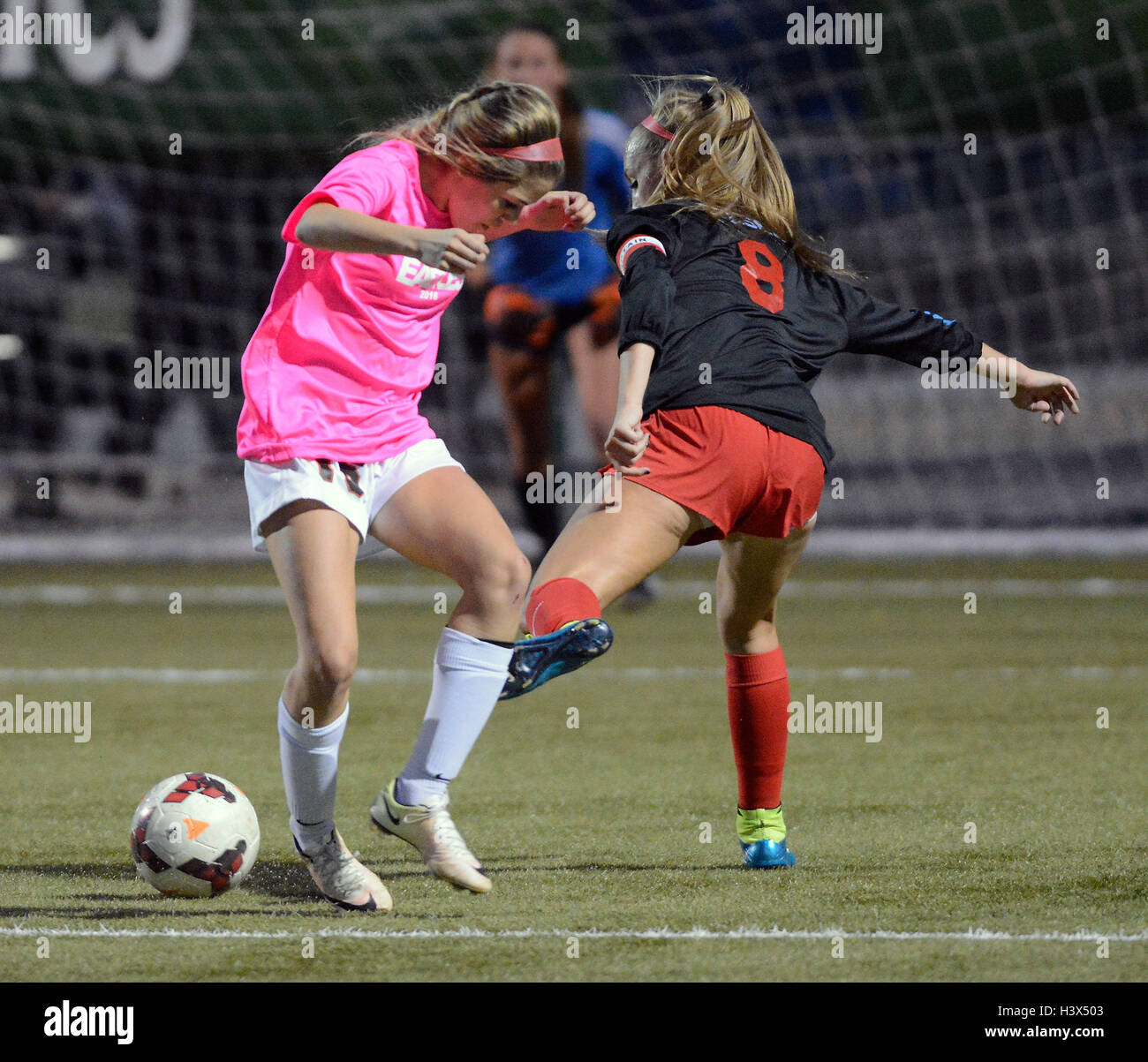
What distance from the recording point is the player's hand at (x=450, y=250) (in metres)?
3.34

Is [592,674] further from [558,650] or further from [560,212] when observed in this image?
[558,650]

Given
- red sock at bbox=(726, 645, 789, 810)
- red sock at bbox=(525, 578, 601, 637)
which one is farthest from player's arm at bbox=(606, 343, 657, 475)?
red sock at bbox=(726, 645, 789, 810)

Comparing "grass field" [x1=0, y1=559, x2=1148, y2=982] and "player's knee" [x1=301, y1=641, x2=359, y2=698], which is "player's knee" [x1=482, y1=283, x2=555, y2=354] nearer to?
"grass field" [x1=0, y1=559, x2=1148, y2=982]

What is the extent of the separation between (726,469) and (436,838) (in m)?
0.96

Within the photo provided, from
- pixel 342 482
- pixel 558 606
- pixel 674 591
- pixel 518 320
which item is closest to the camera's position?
pixel 558 606

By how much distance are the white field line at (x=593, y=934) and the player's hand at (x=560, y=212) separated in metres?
1.48

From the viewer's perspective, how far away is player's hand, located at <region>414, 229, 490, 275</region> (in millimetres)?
3336

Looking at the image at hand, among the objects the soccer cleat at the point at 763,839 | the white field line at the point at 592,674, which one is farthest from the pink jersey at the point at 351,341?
the white field line at the point at 592,674

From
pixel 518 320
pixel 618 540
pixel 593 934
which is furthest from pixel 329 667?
pixel 518 320

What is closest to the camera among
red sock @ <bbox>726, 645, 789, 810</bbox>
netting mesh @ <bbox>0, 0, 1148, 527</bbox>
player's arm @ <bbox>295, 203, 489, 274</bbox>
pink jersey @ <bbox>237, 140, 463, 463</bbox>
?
player's arm @ <bbox>295, 203, 489, 274</bbox>

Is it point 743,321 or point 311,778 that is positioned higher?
point 743,321

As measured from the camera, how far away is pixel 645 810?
15.6 ft

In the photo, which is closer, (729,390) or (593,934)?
(593,934)

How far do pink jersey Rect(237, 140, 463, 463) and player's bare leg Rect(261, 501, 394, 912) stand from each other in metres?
0.17
